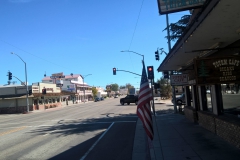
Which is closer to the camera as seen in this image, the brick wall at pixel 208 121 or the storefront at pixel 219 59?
the storefront at pixel 219 59

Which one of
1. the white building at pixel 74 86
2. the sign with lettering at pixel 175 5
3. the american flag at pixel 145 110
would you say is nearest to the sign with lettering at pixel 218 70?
the american flag at pixel 145 110

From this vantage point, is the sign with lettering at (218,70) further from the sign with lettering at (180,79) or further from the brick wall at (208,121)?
the sign with lettering at (180,79)

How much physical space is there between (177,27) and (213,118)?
11.3m

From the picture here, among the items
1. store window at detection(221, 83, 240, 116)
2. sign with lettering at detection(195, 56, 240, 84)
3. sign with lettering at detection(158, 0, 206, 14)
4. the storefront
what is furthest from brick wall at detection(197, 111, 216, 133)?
sign with lettering at detection(158, 0, 206, 14)

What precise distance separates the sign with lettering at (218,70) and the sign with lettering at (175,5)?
2.93 meters

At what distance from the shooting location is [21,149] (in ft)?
28.7

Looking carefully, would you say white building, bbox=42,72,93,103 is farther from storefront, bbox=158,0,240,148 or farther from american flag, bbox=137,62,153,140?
american flag, bbox=137,62,153,140

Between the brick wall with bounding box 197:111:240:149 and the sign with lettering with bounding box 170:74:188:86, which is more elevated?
the sign with lettering with bounding box 170:74:188:86

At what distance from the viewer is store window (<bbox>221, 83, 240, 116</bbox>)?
7.49 metres

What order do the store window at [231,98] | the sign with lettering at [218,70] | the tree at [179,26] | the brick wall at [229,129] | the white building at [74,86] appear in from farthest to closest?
1. the white building at [74,86]
2. the tree at [179,26]
3. the store window at [231,98]
4. the brick wall at [229,129]
5. the sign with lettering at [218,70]

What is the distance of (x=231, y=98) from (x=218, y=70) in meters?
2.32

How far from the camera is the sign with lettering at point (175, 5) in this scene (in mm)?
8336

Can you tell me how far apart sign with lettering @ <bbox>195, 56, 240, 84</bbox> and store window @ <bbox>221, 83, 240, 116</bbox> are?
1303mm

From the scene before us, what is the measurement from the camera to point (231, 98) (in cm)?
798
